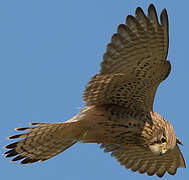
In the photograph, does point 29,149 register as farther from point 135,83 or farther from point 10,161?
point 135,83

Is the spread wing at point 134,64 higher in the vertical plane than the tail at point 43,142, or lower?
higher

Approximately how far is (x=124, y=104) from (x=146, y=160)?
1.67 m

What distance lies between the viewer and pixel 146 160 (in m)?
8.96

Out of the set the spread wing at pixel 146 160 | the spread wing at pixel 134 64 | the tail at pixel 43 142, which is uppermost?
the spread wing at pixel 134 64

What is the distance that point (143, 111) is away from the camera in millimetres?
7746

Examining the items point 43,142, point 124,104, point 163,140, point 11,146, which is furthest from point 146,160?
point 11,146

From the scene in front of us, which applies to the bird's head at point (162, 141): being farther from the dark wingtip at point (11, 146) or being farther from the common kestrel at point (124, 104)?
the dark wingtip at point (11, 146)

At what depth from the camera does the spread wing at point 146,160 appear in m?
8.71

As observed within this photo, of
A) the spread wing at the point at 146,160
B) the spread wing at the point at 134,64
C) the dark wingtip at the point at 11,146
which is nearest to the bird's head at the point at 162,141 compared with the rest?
the spread wing at the point at 134,64

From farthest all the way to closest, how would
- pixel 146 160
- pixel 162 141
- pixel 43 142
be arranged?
pixel 146 160 → pixel 162 141 → pixel 43 142

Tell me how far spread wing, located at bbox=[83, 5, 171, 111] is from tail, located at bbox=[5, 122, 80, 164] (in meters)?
0.63

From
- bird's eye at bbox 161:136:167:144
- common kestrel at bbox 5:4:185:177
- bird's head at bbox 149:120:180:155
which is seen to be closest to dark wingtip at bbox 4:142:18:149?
common kestrel at bbox 5:4:185:177

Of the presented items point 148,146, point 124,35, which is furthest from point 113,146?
point 124,35

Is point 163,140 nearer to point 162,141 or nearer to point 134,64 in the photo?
point 162,141
